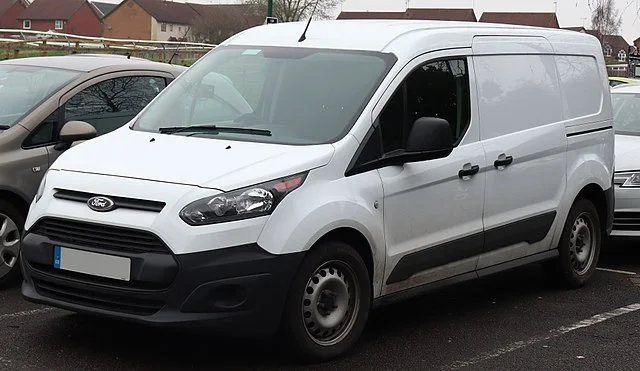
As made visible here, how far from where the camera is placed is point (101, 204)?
530cm

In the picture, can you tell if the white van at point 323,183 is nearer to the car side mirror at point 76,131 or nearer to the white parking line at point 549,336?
the car side mirror at point 76,131

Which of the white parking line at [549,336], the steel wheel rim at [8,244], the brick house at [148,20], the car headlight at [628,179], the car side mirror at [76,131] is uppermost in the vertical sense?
the car side mirror at [76,131]

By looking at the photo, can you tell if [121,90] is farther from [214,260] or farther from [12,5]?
[12,5]

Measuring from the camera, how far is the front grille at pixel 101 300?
5.18 metres

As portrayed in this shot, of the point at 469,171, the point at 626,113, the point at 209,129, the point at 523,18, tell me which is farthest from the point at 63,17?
the point at 469,171

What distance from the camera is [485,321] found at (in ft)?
22.5

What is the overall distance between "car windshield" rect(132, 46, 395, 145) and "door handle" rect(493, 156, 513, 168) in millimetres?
1113

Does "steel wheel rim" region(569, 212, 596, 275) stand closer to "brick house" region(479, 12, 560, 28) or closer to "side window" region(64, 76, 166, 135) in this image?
"side window" region(64, 76, 166, 135)

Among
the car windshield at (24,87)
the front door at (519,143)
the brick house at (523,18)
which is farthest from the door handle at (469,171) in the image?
the brick house at (523,18)

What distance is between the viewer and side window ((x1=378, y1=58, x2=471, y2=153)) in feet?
19.9

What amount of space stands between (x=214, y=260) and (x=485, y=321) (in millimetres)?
2503

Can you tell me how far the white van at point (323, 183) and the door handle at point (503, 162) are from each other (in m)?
0.02

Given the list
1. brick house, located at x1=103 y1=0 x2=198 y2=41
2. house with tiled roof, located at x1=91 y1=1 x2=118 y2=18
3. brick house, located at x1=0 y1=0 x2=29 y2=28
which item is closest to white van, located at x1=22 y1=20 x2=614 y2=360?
brick house, located at x1=103 y1=0 x2=198 y2=41

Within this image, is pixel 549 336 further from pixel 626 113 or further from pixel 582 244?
pixel 626 113
